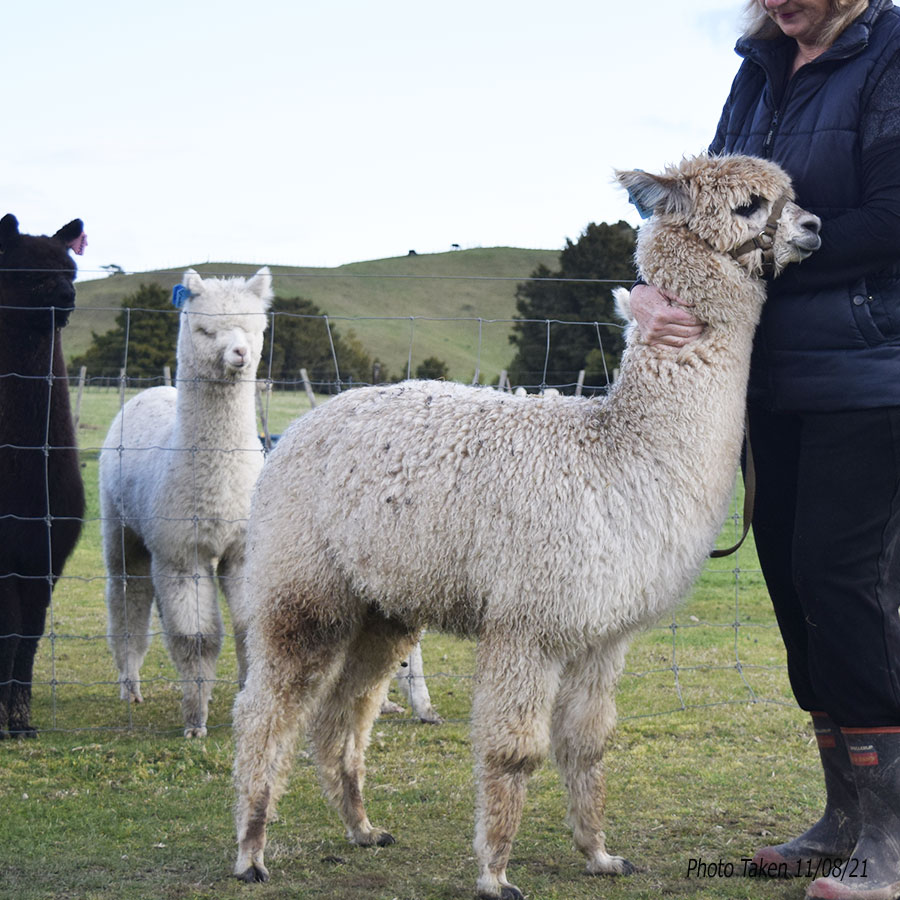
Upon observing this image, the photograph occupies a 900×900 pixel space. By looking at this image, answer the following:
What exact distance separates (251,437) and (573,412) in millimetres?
2787

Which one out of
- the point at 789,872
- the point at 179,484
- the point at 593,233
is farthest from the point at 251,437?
the point at 593,233

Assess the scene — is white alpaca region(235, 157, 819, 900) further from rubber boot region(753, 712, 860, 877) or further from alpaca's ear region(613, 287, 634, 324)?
rubber boot region(753, 712, 860, 877)

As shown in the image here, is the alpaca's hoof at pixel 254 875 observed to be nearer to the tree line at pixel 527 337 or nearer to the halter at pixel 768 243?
the halter at pixel 768 243

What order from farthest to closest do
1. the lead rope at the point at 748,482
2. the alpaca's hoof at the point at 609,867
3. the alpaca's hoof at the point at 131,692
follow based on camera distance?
1. the alpaca's hoof at the point at 131,692
2. the alpaca's hoof at the point at 609,867
3. the lead rope at the point at 748,482

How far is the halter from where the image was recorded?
3.03 meters

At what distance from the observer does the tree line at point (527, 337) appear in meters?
32.2

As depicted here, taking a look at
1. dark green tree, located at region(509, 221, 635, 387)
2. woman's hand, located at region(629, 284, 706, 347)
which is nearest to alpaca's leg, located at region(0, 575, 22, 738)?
woman's hand, located at region(629, 284, 706, 347)

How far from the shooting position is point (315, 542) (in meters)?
3.42

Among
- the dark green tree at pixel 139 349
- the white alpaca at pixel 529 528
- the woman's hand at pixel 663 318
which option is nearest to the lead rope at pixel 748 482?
the white alpaca at pixel 529 528

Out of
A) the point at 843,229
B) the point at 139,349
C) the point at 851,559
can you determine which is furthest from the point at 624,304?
the point at 139,349

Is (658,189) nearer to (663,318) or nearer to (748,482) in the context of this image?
(663,318)

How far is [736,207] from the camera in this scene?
3.10m

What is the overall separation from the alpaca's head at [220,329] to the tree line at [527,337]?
73.1ft

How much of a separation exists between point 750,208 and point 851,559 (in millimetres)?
973
